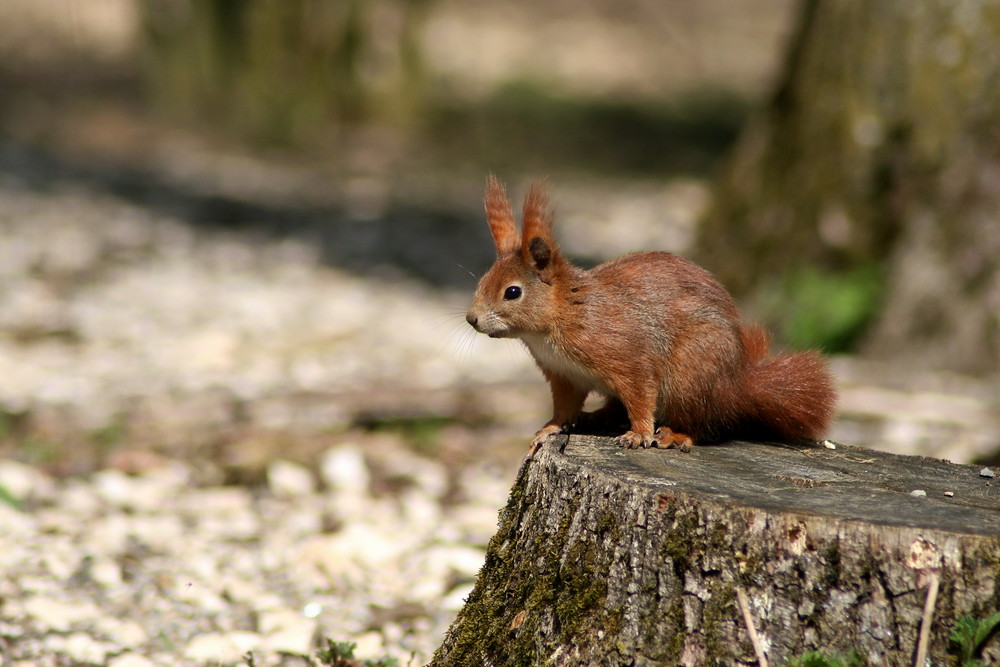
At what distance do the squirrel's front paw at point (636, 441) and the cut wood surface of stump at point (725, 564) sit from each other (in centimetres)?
10

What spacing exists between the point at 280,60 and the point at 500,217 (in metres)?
8.84

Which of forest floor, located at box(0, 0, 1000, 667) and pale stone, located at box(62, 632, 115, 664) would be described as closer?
pale stone, located at box(62, 632, 115, 664)

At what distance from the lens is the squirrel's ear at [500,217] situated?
2.84 meters

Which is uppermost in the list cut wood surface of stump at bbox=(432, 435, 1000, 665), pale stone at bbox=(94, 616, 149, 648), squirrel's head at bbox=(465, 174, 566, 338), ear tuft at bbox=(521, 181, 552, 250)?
ear tuft at bbox=(521, 181, 552, 250)

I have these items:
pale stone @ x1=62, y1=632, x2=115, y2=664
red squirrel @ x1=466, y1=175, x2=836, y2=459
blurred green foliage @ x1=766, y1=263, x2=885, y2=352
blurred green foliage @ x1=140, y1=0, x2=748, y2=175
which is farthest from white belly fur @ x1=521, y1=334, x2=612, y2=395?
blurred green foliage @ x1=140, y1=0, x2=748, y2=175

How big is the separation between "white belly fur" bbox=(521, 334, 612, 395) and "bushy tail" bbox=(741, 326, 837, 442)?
380mm

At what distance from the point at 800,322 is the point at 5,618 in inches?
156

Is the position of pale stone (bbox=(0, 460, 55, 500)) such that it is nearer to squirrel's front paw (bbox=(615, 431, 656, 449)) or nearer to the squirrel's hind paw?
the squirrel's hind paw

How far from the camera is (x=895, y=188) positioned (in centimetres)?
571

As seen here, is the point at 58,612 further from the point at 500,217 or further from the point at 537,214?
the point at 537,214

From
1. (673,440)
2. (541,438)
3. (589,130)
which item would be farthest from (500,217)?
(589,130)

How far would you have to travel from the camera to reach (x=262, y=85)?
11.3m

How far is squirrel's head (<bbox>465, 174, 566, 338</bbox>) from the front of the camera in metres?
2.83

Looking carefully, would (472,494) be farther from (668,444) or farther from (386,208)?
(386,208)
